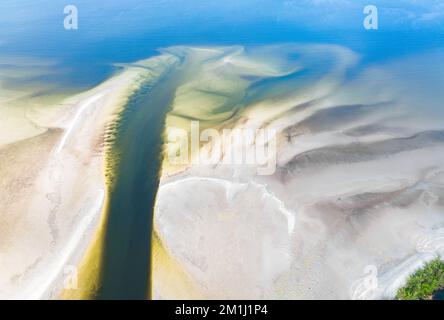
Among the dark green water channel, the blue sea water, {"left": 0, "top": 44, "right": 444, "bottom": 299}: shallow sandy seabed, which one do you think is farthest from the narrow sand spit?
the blue sea water

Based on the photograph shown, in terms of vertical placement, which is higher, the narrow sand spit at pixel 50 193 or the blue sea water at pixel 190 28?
the blue sea water at pixel 190 28

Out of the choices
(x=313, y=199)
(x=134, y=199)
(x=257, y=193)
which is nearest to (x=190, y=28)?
(x=134, y=199)

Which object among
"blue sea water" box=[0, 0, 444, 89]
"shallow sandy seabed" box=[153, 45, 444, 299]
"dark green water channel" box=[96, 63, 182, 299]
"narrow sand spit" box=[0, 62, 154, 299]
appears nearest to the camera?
"shallow sandy seabed" box=[153, 45, 444, 299]

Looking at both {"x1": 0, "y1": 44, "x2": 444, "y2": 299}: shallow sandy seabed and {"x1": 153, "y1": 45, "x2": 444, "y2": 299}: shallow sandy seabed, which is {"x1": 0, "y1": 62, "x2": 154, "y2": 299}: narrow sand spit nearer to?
{"x1": 0, "y1": 44, "x2": 444, "y2": 299}: shallow sandy seabed

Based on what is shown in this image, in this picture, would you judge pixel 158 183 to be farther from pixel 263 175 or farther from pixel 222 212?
pixel 263 175

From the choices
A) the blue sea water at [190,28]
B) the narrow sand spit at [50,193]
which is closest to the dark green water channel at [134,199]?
the narrow sand spit at [50,193]

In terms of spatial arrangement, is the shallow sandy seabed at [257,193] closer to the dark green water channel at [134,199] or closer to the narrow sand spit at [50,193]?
the narrow sand spit at [50,193]
